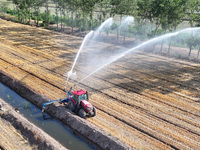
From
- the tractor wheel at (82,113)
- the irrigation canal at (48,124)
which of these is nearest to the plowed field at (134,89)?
the tractor wheel at (82,113)

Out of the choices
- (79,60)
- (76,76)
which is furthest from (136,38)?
(76,76)

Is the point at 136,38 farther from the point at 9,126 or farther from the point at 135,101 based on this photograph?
the point at 9,126

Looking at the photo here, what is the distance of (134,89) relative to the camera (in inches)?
602

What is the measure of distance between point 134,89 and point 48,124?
630 cm

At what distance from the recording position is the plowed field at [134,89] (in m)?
10.6

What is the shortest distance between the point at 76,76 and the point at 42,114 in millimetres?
5411

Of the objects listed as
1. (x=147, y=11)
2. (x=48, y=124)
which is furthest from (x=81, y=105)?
(x=147, y=11)

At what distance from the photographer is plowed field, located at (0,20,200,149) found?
10.6 m

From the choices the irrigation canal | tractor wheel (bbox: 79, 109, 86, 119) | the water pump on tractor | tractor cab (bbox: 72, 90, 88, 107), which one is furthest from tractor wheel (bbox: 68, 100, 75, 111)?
the irrigation canal

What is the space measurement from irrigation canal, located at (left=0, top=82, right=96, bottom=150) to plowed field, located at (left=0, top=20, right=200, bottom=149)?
120 cm

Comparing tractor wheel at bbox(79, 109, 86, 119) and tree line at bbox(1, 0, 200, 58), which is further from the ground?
tree line at bbox(1, 0, 200, 58)

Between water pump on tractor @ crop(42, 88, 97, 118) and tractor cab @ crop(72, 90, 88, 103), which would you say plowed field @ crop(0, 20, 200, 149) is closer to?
water pump on tractor @ crop(42, 88, 97, 118)

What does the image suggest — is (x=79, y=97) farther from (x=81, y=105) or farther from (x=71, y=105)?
(x=71, y=105)

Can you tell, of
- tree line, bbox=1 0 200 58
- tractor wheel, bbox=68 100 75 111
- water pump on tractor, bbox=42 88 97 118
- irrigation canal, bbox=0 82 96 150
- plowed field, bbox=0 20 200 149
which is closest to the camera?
irrigation canal, bbox=0 82 96 150
